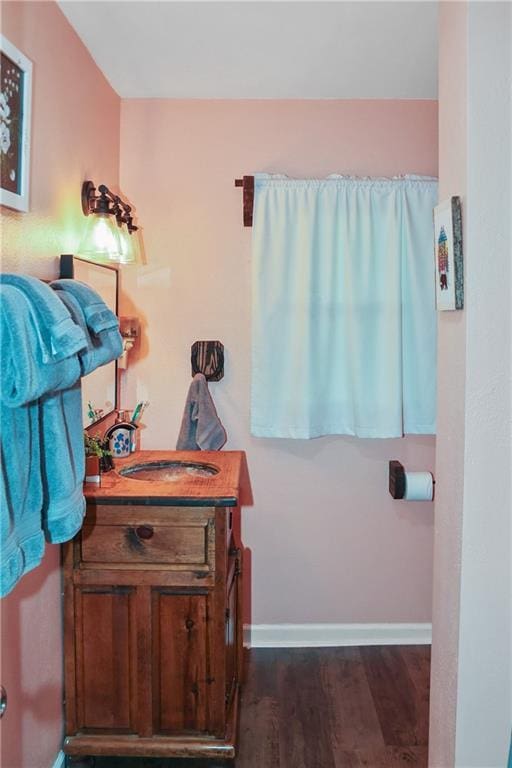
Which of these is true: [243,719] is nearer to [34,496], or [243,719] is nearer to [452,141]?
[34,496]

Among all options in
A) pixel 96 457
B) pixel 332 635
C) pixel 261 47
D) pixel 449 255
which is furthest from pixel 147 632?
pixel 261 47

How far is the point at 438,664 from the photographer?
1561mm

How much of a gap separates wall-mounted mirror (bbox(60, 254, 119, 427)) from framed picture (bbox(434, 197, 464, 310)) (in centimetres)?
108

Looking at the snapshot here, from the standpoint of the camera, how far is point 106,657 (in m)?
1.81

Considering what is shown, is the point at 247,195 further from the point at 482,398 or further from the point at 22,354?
the point at 22,354

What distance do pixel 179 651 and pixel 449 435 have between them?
3.35ft

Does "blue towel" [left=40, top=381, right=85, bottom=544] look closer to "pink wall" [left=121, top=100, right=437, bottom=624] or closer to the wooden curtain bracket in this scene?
"pink wall" [left=121, top=100, right=437, bottom=624]

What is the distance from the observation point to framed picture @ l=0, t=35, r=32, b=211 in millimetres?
1409

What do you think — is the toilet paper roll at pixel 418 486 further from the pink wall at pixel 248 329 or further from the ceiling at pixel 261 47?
the ceiling at pixel 261 47

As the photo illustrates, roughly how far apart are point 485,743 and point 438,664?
200mm

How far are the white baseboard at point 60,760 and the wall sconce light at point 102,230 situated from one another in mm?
1559

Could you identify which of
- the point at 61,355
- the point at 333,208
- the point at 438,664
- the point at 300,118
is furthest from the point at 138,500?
the point at 300,118

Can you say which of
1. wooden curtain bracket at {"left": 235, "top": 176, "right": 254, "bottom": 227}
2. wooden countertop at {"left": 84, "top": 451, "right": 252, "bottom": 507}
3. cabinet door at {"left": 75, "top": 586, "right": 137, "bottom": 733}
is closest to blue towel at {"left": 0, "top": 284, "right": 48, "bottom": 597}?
wooden countertop at {"left": 84, "top": 451, "right": 252, "bottom": 507}

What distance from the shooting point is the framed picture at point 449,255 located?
1.39 m
